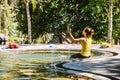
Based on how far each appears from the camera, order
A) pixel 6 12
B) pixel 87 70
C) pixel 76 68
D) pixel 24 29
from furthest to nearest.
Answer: pixel 6 12, pixel 24 29, pixel 76 68, pixel 87 70

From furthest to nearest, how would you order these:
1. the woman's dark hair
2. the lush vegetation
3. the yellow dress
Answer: the lush vegetation → the yellow dress → the woman's dark hair

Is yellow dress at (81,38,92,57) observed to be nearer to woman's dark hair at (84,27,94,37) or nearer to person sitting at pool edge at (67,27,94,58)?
person sitting at pool edge at (67,27,94,58)

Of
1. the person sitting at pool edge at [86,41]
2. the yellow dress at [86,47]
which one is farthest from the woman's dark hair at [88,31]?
the yellow dress at [86,47]

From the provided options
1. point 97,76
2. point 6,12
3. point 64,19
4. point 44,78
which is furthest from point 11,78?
point 6,12

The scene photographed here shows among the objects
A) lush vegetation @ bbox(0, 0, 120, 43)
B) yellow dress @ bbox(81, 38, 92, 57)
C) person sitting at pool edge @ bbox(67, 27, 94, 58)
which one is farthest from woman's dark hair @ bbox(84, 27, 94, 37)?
lush vegetation @ bbox(0, 0, 120, 43)

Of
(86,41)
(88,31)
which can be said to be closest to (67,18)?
(86,41)

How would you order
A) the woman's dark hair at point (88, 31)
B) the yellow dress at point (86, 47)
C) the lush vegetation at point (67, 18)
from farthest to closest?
the lush vegetation at point (67, 18)
the yellow dress at point (86, 47)
the woman's dark hair at point (88, 31)

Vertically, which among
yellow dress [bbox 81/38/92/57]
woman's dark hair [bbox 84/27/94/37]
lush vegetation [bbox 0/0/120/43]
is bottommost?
yellow dress [bbox 81/38/92/57]

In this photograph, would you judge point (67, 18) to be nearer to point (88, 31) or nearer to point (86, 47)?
point (86, 47)

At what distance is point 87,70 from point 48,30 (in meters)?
37.4

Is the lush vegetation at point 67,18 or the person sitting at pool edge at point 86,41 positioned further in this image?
the lush vegetation at point 67,18

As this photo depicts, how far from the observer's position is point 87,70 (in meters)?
9.46

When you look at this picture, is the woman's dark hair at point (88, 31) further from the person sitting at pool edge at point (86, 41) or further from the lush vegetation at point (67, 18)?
the lush vegetation at point (67, 18)

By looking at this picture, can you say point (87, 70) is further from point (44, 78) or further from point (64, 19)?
point (64, 19)
